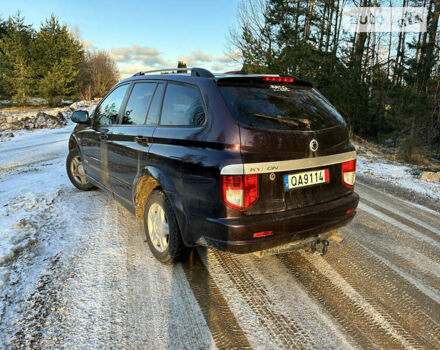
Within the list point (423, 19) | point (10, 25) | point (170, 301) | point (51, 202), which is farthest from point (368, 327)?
point (10, 25)

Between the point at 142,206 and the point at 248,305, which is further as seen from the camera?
the point at 142,206

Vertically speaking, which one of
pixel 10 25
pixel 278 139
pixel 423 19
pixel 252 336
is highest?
pixel 10 25

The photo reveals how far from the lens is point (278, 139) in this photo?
2.53m

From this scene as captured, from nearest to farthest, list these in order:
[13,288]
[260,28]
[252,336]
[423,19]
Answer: [252,336] → [13,288] → [423,19] → [260,28]

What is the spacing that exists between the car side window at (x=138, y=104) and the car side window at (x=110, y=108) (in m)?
0.28

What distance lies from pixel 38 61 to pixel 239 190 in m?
35.5

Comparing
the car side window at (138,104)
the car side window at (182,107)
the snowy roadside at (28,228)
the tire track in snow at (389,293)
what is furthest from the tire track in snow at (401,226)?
the snowy roadside at (28,228)

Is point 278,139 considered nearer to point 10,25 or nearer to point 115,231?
point 115,231

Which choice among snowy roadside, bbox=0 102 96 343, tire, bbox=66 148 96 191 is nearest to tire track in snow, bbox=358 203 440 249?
snowy roadside, bbox=0 102 96 343

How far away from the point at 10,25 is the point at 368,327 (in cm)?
3712

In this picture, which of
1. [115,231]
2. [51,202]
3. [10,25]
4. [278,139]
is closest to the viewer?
[278,139]

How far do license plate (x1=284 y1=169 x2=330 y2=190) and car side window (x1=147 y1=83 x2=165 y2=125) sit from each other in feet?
4.99

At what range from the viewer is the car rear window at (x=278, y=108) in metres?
2.56

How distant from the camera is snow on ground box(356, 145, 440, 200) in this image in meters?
6.30
